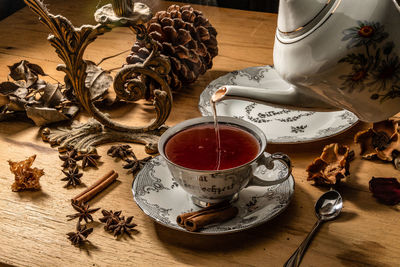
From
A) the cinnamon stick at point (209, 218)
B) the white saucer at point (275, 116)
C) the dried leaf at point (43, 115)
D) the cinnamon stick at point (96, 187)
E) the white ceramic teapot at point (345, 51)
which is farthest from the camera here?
the dried leaf at point (43, 115)

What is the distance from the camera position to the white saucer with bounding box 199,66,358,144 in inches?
36.6

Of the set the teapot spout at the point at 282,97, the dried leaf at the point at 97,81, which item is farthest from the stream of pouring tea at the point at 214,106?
the dried leaf at the point at 97,81

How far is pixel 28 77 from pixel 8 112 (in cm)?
9

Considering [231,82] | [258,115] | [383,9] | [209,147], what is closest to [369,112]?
[383,9]

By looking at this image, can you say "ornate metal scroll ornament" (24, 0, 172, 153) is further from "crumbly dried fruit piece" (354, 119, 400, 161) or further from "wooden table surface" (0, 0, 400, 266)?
"crumbly dried fruit piece" (354, 119, 400, 161)

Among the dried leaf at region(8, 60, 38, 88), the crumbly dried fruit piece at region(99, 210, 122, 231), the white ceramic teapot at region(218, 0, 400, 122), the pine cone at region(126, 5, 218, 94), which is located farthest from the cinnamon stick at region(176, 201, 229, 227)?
the dried leaf at region(8, 60, 38, 88)

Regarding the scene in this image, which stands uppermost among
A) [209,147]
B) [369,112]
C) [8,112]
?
[369,112]

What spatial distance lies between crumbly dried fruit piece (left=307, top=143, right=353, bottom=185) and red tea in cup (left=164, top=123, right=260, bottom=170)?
119 millimetres

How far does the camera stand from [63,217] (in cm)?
80

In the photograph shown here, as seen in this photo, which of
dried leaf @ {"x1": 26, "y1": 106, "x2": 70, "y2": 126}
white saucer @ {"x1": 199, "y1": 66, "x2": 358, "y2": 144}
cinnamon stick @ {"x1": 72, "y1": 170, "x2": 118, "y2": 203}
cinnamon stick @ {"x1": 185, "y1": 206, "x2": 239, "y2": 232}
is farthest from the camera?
dried leaf @ {"x1": 26, "y1": 106, "x2": 70, "y2": 126}

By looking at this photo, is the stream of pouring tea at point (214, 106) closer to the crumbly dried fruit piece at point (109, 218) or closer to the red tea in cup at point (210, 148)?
the red tea in cup at point (210, 148)

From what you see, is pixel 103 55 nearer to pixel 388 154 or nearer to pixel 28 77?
pixel 28 77

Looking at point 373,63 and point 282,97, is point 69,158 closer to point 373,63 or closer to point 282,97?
point 282,97

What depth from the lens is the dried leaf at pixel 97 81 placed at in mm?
1076
